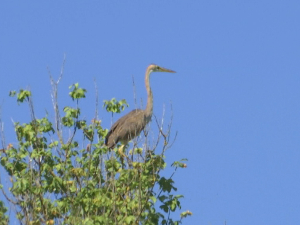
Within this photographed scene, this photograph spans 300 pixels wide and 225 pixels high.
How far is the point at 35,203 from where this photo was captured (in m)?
13.8

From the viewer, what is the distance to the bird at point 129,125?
18.1 metres

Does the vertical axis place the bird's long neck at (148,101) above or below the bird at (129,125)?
above

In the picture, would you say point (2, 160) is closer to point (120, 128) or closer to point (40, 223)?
point (40, 223)

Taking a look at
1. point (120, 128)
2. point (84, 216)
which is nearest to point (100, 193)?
point (84, 216)

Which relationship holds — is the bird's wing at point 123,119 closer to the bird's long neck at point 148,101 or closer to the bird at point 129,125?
the bird at point 129,125

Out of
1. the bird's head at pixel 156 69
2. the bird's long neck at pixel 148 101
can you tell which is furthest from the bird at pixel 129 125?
the bird's head at pixel 156 69

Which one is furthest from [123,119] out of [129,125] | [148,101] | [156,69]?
[156,69]

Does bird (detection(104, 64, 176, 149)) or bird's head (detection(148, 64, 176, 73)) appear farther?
bird's head (detection(148, 64, 176, 73))

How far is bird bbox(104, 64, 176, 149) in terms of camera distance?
18.1 meters

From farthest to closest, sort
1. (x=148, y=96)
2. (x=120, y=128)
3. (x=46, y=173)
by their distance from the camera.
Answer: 1. (x=148, y=96)
2. (x=120, y=128)
3. (x=46, y=173)

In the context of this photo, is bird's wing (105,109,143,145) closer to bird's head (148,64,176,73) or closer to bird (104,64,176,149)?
bird (104,64,176,149)

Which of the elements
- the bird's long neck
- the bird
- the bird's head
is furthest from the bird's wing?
the bird's head

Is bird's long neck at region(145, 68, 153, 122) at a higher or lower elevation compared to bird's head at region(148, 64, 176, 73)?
lower

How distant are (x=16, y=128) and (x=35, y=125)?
10.0 inches
